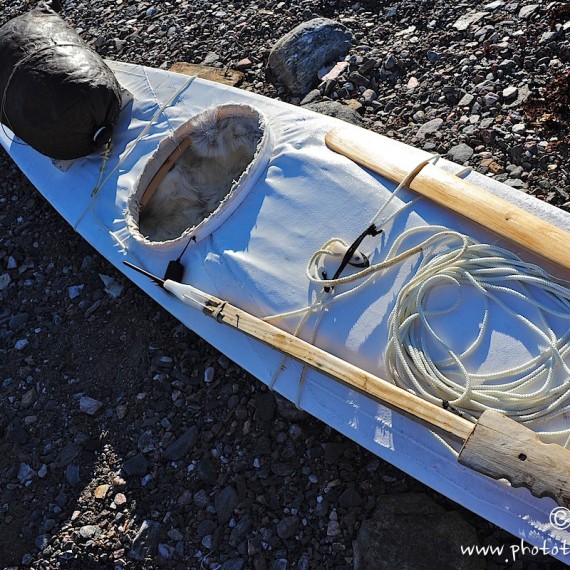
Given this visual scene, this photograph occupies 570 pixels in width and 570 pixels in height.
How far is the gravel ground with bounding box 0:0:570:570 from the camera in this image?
289 centimetres

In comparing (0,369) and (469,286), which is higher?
(469,286)

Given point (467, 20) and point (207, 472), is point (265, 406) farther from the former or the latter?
point (467, 20)

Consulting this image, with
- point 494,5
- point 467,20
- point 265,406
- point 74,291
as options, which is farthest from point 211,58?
point 265,406

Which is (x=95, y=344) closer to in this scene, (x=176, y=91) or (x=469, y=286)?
(x=176, y=91)

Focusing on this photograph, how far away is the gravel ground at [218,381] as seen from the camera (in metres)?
2.89

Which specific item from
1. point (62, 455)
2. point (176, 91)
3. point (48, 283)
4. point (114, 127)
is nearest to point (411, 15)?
point (176, 91)

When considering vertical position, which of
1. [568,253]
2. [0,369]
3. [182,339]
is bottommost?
[0,369]

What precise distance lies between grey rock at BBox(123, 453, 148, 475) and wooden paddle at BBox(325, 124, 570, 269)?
165 cm

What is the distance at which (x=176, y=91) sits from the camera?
156 inches

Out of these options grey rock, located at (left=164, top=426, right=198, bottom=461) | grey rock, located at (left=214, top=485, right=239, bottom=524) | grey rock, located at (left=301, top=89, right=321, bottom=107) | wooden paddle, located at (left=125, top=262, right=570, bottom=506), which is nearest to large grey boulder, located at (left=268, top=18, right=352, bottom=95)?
grey rock, located at (left=301, top=89, right=321, bottom=107)

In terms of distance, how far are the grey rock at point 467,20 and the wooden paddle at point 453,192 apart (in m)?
1.45

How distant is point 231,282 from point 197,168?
910 millimetres

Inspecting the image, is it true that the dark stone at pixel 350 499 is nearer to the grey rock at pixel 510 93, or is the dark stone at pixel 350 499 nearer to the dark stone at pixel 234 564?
the dark stone at pixel 234 564

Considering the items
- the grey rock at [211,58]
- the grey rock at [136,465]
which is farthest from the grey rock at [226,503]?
the grey rock at [211,58]
